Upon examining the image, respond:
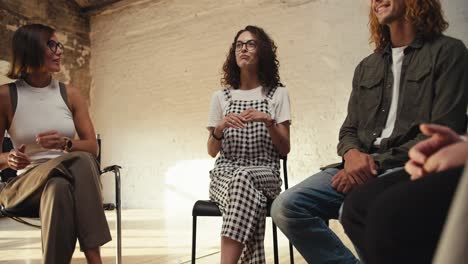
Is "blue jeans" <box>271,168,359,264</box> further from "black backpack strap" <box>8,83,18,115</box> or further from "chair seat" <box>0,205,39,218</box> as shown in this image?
"black backpack strap" <box>8,83,18,115</box>

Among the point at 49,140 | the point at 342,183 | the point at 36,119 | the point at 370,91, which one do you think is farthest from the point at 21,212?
the point at 370,91

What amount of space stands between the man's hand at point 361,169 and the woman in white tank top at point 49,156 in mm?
1019

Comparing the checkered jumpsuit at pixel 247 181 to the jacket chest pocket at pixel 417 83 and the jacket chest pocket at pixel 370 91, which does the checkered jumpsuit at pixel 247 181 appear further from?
the jacket chest pocket at pixel 417 83

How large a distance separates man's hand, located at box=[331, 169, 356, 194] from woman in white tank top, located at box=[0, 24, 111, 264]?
3.13 ft

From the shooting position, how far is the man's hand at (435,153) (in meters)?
0.79

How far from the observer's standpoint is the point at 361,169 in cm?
141

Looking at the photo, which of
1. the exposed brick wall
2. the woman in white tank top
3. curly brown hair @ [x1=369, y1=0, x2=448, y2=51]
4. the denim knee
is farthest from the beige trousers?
the exposed brick wall

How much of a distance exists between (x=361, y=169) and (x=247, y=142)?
2.65 ft

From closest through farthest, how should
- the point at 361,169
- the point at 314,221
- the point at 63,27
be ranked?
the point at 361,169, the point at 314,221, the point at 63,27

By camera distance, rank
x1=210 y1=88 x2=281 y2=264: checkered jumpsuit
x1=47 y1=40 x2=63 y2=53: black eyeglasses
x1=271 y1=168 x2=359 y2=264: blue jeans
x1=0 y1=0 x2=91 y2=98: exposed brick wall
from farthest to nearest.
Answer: x1=0 y1=0 x2=91 y2=98: exposed brick wall < x1=47 y1=40 x2=63 y2=53: black eyeglasses < x1=210 y1=88 x2=281 y2=264: checkered jumpsuit < x1=271 y1=168 x2=359 y2=264: blue jeans

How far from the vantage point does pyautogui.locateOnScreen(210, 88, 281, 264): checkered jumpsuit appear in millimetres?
1719

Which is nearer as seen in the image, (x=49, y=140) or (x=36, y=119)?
(x=49, y=140)

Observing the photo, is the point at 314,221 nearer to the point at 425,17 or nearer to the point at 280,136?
the point at 280,136

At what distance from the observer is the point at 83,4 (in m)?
7.25
